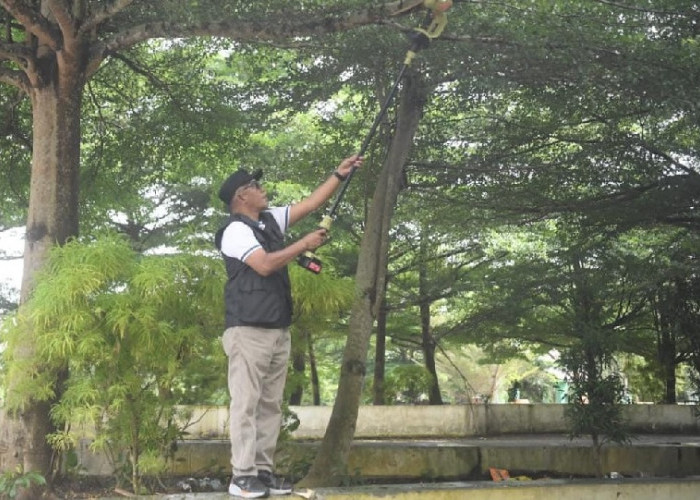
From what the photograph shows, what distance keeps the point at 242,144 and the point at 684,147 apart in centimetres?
620

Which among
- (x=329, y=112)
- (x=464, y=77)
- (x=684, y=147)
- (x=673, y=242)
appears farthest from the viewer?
(x=673, y=242)

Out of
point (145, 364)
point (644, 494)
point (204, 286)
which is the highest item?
point (204, 286)

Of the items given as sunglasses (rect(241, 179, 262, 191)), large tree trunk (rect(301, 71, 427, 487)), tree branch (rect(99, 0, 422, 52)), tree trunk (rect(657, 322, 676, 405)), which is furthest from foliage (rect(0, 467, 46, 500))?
tree trunk (rect(657, 322, 676, 405))

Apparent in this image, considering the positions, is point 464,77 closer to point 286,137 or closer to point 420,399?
point 286,137

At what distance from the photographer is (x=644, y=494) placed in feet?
25.1

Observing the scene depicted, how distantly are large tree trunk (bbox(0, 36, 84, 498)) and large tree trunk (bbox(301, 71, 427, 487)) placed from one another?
2.76 metres

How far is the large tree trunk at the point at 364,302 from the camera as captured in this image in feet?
27.0

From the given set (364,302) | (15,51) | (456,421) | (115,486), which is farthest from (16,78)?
(456,421)

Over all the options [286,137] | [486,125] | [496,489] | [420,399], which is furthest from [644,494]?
[420,399]

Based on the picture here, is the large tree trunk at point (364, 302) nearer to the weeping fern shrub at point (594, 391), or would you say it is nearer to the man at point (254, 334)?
the man at point (254, 334)

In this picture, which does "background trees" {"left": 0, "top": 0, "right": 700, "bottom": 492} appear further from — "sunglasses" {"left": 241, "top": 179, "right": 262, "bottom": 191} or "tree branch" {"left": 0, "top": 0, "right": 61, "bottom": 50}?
"sunglasses" {"left": 241, "top": 179, "right": 262, "bottom": 191}

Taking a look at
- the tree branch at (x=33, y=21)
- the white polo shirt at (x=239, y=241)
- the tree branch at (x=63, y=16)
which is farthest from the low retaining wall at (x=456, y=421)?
the white polo shirt at (x=239, y=241)

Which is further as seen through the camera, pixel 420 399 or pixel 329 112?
pixel 420 399

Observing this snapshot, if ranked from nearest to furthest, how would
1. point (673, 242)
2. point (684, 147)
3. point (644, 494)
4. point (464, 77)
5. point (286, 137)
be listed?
point (644, 494) → point (464, 77) → point (684, 147) → point (673, 242) → point (286, 137)
